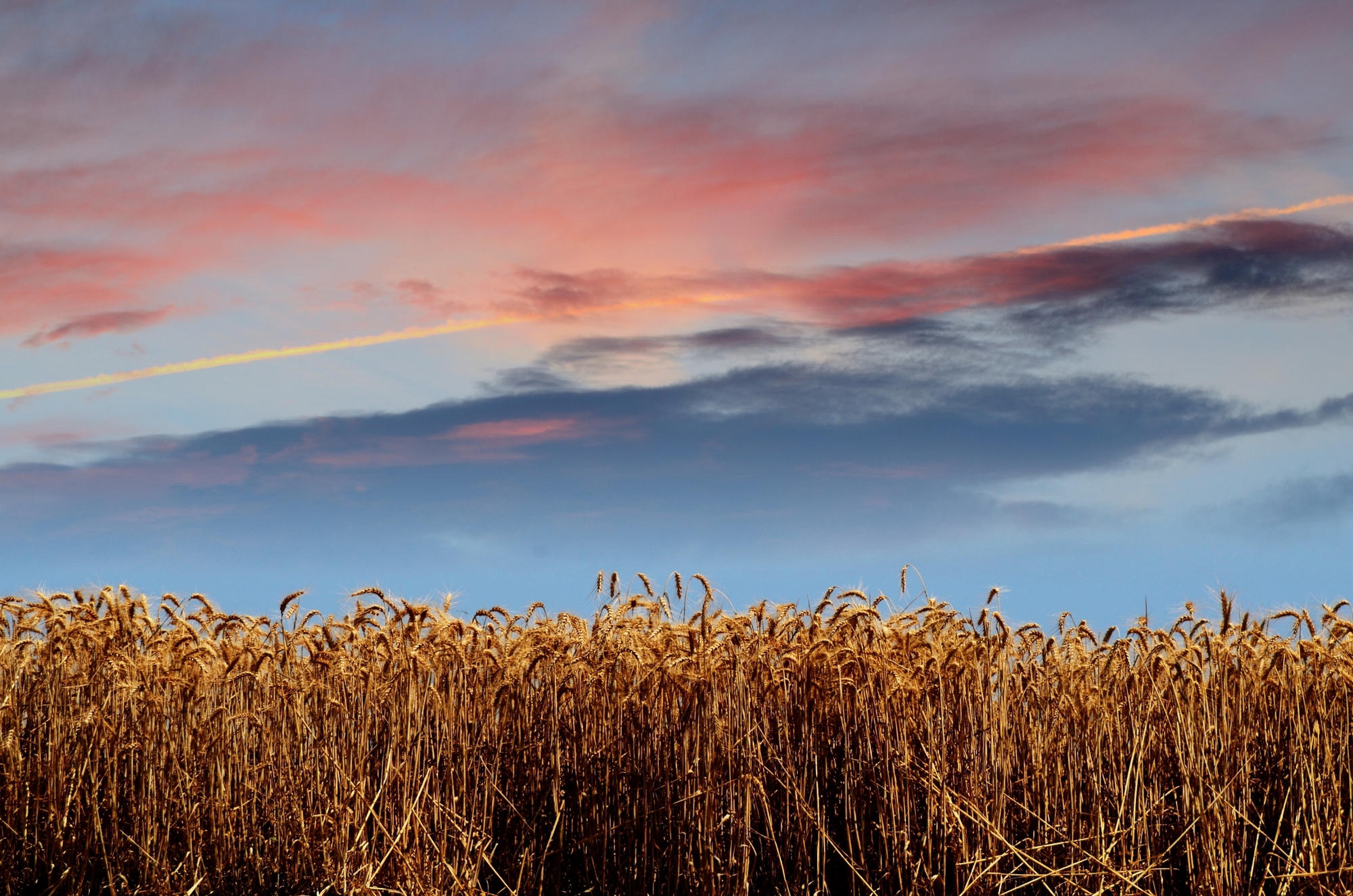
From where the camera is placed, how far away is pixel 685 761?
185 inches

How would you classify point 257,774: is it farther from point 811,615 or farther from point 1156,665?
point 1156,665

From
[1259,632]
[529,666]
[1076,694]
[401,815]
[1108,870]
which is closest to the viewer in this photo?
[1108,870]

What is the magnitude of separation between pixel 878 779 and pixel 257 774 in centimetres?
325

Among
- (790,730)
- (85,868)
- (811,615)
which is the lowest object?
(85,868)

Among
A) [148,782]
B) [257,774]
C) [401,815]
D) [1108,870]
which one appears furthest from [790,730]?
[148,782]

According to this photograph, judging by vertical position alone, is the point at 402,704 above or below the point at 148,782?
above

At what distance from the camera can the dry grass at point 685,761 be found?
4566mm

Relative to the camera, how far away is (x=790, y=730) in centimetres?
476

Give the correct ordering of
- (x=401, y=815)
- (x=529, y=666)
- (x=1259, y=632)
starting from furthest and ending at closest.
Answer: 1. (x=1259, y=632)
2. (x=529, y=666)
3. (x=401, y=815)

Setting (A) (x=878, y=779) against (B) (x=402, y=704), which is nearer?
(A) (x=878, y=779)

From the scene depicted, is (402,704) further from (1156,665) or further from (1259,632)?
(1259,632)

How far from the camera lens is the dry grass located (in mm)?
4566

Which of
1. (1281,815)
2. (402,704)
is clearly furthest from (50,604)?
(1281,815)

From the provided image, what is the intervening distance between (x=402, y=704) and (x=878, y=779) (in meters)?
2.37
